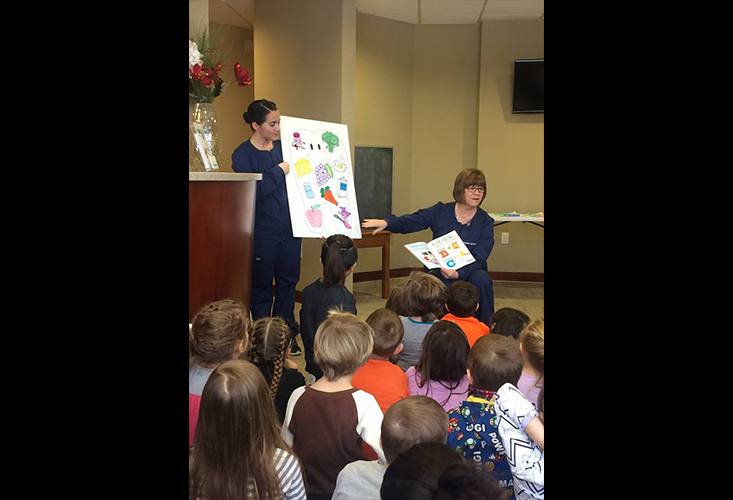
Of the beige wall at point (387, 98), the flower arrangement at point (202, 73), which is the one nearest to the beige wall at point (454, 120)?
the beige wall at point (387, 98)

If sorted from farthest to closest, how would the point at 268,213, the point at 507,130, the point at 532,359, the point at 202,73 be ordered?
1. the point at 507,130
2. the point at 268,213
3. the point at 202,73
4. the point at 532,359

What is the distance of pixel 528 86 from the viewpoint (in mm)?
6395

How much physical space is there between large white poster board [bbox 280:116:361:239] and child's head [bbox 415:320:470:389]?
141cm

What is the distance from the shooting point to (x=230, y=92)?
6652 millimetres

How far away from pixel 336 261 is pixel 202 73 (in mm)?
999

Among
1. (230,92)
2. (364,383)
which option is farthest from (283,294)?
(230,92)

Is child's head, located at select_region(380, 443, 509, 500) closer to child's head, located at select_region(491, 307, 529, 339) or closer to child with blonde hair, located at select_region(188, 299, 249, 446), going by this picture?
child with blonde hair, located at select_region(188, 299, 249, 446)

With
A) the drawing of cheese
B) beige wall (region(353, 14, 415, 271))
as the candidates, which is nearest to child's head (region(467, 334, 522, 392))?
the drawing of cheese

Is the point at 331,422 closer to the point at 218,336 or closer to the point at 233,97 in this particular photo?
the point at 218,336

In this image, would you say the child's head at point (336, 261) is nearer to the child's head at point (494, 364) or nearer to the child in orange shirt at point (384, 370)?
the child in orange shirt at point (384, 370)

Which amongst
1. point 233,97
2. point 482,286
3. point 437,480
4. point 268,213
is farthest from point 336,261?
point 233,97
